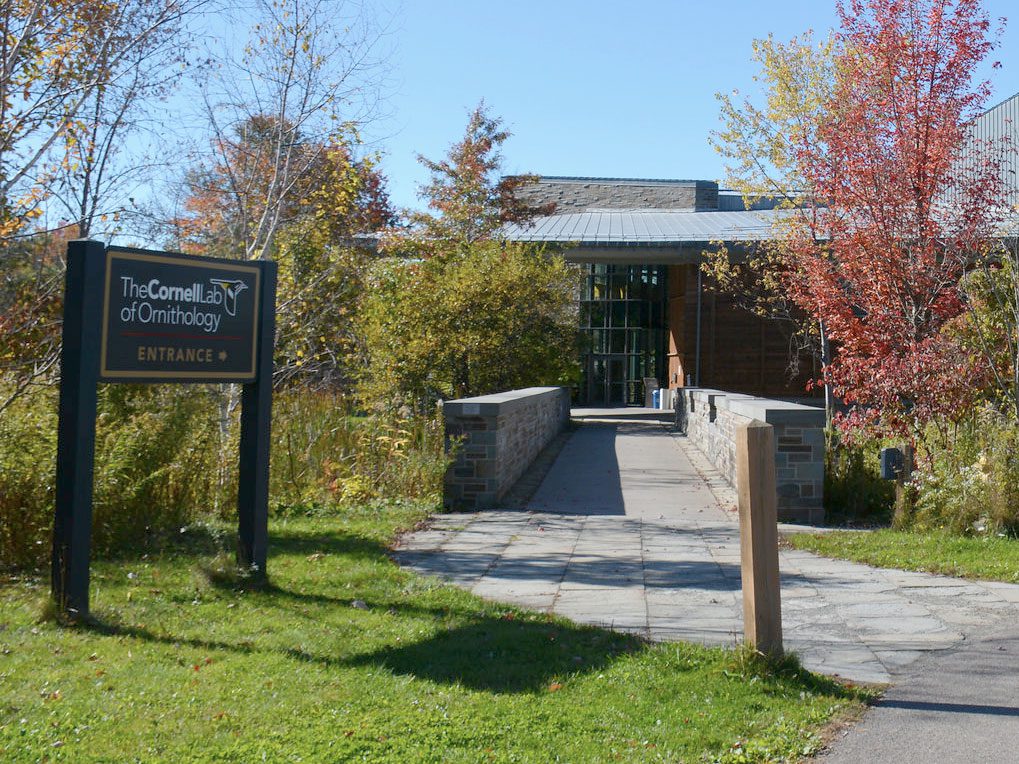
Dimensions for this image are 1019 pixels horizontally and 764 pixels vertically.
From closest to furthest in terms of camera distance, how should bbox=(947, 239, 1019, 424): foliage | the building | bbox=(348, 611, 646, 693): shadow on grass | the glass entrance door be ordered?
bbox=(348, 611, 646, 693): shadow on grass, bbox=(947, 239, 1019, 424): foliage, the building, the glass entrance door

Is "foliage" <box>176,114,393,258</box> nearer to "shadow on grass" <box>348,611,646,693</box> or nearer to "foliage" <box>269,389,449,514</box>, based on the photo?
"foliage" <box>269,389,449,514</box>

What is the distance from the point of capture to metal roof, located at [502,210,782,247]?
31234 mm

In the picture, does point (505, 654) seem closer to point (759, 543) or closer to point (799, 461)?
point (759, 543)

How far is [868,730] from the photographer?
15.0ft

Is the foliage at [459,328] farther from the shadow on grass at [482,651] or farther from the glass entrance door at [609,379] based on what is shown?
the glass entrance door at [609,379]

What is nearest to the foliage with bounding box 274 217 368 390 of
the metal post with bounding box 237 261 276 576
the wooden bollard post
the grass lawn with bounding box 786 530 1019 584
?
the metal post with bounding box 237 261 276 576

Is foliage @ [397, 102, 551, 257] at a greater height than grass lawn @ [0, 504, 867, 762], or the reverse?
foliage @ [397, 102, 551, 257]

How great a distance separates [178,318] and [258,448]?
1179 mm

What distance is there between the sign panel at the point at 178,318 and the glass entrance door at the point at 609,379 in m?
38.1

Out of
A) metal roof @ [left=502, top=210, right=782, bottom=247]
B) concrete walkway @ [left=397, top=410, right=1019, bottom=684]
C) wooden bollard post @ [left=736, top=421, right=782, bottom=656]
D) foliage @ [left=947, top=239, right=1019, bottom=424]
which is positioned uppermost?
metal roof @ [left=502, top=210, right=782, bottom=247]

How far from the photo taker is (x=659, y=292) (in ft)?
146

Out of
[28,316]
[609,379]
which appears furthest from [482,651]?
[609,379]

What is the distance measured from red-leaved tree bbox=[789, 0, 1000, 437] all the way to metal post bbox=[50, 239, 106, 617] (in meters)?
8.78

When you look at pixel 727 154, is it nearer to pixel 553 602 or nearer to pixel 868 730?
pixel 553 602
